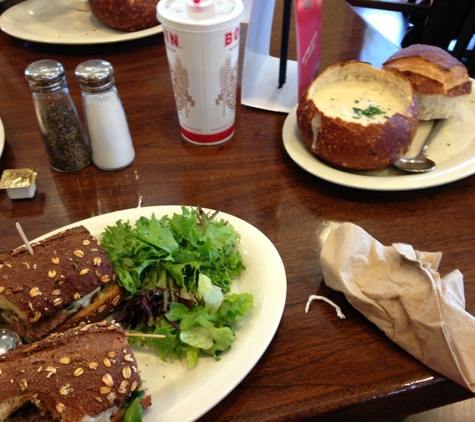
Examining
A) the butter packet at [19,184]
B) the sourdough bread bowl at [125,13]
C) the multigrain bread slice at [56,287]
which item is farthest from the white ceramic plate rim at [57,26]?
the multigrain bread slice at [56,287]

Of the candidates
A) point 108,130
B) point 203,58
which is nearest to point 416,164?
point 203,58

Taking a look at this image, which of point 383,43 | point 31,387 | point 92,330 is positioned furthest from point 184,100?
point 383,43

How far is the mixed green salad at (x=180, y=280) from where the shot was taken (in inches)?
29.2

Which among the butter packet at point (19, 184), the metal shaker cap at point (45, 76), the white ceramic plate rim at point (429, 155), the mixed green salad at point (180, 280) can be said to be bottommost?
the butter packet at point (19, 184)

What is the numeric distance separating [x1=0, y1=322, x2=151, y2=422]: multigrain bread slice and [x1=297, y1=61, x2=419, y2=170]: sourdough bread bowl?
638 millimetres

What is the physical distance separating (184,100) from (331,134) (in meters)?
0.38

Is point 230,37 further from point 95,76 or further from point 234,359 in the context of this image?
point 234,359

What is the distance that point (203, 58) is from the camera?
39.3 inches

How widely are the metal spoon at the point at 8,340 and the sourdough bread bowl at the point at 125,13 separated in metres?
1.21

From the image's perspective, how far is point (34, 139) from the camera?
1212mm

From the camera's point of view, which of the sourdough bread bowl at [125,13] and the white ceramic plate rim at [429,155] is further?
the sourdough bread bowl at [125,13]

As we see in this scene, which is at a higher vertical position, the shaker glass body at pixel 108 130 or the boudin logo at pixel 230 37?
the boudin logo at pixel 230 37

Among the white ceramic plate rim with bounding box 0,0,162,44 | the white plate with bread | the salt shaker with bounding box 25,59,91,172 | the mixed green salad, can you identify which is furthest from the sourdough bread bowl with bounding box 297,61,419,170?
the white ceramic plate rim with bounding box 0,0,162,44

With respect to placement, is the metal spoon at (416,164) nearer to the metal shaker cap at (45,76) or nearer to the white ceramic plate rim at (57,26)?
the metal shaker cap at (45,76)
